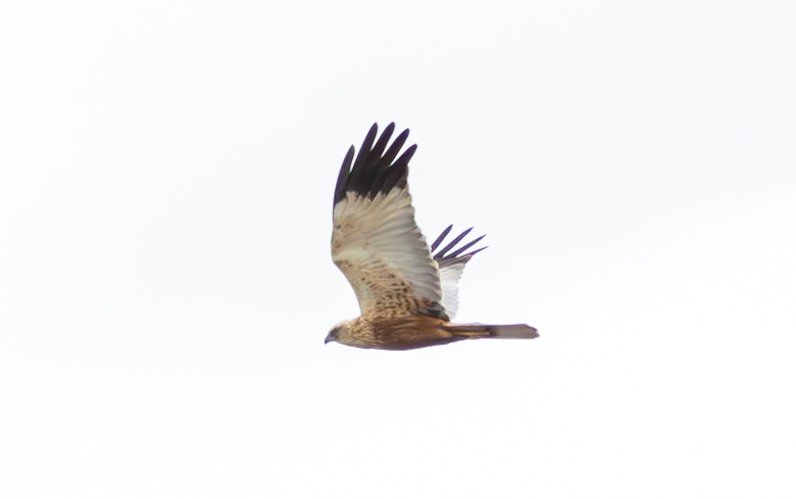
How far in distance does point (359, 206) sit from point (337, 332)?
191 cm

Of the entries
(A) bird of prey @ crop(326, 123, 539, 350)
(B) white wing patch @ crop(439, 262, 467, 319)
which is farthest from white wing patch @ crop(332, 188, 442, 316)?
(B) white wing patch @ crop(439, 262, 467, 319)

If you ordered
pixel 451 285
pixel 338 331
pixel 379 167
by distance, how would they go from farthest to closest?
1. pixel 451 285
2. pixel 338 331
3. pixel 379 167

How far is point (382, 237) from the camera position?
19578 millimetres

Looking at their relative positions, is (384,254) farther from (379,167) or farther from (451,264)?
(451,264)

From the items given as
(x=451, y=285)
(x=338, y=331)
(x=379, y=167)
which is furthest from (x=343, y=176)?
(x=451, y=285)

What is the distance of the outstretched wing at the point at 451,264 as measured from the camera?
22609mm

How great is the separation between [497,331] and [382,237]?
1.53m

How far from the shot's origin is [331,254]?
19.9 metres

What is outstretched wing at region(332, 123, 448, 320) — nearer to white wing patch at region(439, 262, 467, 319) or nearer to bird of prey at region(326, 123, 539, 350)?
bird of prey at region(326, 123, 539, 350)

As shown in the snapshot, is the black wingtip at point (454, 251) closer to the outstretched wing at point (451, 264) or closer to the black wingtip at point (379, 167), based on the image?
the outstretched wing at point (451, 264)

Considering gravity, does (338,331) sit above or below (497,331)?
above

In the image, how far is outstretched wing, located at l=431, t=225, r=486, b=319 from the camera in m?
22.6

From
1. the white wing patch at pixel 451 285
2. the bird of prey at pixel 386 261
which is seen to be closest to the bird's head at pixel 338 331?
the bird of prey at pixel 386 261

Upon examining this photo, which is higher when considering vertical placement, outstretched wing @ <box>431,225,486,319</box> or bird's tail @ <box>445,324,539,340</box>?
outstretched wing @ <box>431,225,486,319</box>
